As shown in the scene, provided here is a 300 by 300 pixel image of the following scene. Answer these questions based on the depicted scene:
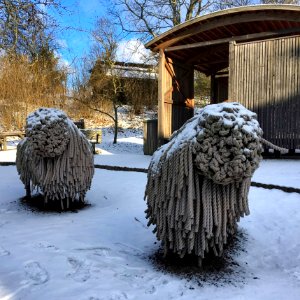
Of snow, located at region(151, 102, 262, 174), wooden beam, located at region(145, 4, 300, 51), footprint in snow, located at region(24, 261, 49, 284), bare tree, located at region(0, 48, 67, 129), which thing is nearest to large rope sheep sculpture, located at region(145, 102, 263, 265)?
snow, located at region(151, 102, 262, 174)

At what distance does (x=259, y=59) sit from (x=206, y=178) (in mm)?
7574

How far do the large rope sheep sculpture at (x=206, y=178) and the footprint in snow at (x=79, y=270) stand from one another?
31.3 inches

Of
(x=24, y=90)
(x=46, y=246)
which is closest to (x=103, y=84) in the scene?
(x=24, y=90)

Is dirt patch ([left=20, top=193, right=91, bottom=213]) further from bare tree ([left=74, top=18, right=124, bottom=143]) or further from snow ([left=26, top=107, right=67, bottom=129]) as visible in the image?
bare tree ([left=74, top=18, right=124, bottom=143])

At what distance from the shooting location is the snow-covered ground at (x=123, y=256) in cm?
292

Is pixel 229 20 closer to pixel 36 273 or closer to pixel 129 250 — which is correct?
pixel 129 250

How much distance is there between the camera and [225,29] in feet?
36.2

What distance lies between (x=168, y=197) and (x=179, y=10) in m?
19.8

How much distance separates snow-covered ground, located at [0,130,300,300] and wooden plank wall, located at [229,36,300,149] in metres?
3.66

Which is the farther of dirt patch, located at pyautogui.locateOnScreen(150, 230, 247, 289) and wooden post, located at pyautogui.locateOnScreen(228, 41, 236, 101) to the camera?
wooden post, located at pyautogui.locateOnScreen(228, 41, 236, 101)

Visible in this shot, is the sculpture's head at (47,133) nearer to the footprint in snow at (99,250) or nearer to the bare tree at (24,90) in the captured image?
the footprint in snow at (99,250)

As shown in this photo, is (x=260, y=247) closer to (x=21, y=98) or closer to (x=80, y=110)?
(x=21, y=98)

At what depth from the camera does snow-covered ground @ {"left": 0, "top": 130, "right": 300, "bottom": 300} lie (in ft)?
9.57

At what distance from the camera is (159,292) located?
2908 millimetres
